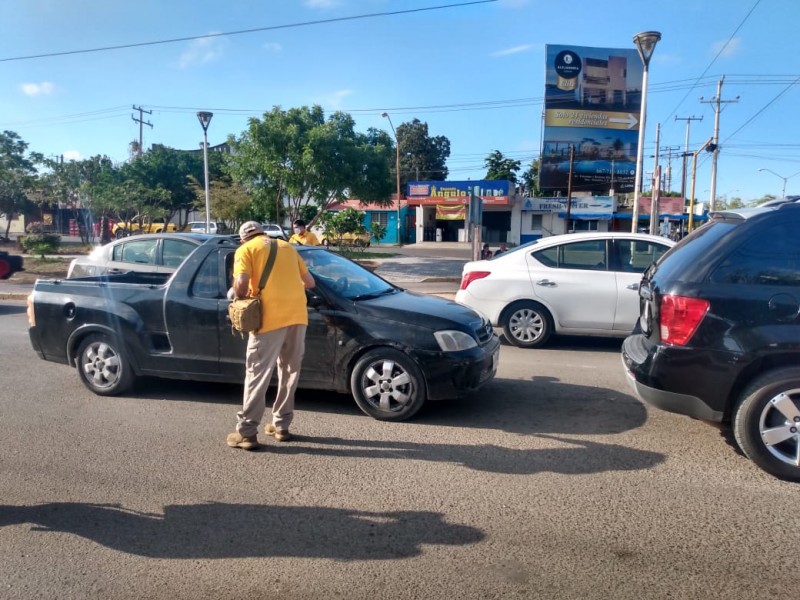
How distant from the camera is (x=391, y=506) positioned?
150 inches

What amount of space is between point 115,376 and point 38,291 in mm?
1224

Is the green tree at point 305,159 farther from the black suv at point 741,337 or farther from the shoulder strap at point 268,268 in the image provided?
the black suv at point 741,337

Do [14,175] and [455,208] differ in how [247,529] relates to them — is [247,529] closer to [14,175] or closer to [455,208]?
[14,175]

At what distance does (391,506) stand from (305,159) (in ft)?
53.7

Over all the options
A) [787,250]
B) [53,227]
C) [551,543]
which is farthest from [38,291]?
[53,227]

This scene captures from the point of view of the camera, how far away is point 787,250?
13.7ft

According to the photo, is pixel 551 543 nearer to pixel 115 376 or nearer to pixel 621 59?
pixel 115 376

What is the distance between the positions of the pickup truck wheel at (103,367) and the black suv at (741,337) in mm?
4735

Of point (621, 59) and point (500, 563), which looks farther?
point (621, 59)

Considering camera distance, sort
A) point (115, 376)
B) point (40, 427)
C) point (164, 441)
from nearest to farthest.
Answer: point (164, 441)
point (40, 427)
point (115, 376)

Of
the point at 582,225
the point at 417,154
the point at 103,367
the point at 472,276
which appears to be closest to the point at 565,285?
the point at 472,276

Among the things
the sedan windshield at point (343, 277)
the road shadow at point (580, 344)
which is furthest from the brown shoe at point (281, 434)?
the road shadow at point (580, 344)

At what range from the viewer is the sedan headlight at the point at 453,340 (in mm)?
5219

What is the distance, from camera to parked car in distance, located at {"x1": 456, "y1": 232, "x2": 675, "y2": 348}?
8.09 meters
